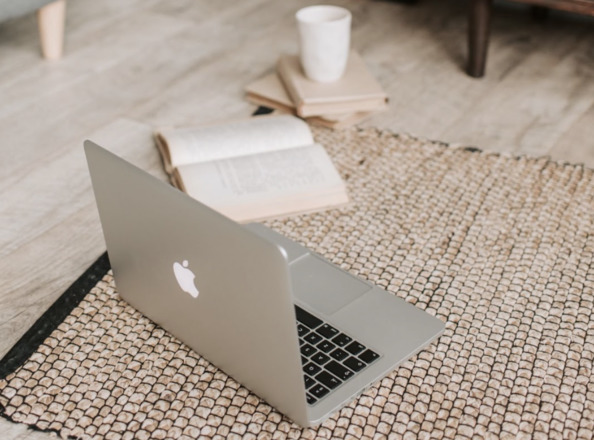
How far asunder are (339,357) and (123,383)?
26 cm

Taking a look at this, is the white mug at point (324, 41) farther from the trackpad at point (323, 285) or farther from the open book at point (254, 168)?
the trackpad at point (323, 285)

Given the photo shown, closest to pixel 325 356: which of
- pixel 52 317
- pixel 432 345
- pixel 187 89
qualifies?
pixel 432 345

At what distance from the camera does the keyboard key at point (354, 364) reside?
0.90 metres

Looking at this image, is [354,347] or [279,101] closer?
[354,347]

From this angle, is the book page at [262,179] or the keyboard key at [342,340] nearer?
the keyboard key at [342,340]

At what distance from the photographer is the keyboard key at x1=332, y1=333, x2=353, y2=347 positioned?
93 cm

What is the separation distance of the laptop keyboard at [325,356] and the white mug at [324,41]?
0.69m

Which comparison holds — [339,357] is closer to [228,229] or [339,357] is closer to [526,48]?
[228,229]

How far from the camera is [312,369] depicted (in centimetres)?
88

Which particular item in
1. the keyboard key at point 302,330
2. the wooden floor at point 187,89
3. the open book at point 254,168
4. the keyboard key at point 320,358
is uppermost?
the keyboard key at point 320,358

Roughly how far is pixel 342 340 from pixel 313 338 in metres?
0.04

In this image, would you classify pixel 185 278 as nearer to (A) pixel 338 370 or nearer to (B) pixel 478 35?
(A) pixel 338 370

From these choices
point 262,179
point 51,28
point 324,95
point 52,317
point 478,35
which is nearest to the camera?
point 52,317

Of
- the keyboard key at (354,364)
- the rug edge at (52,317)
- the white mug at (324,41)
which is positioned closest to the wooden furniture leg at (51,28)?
the white mug at (324,41)
